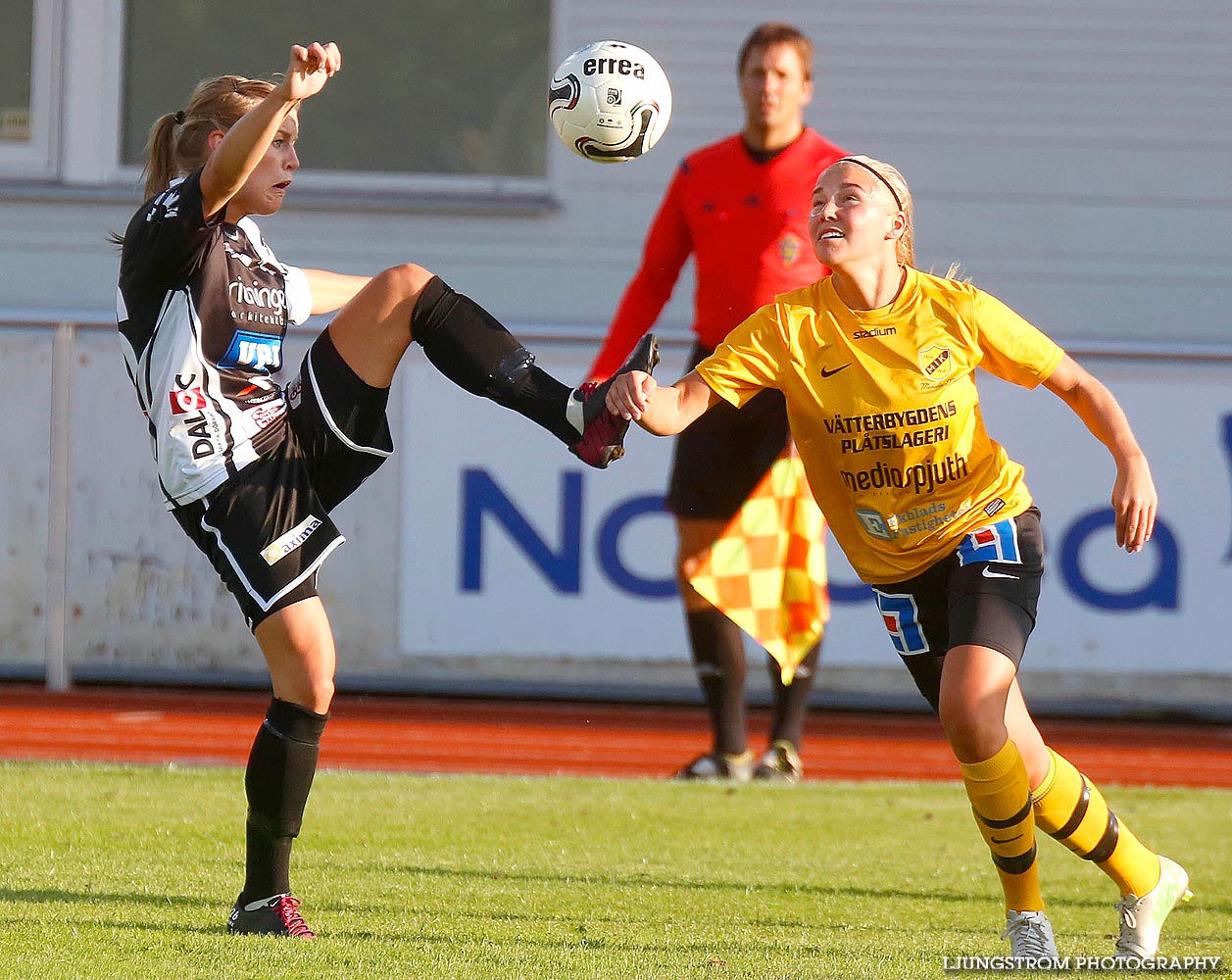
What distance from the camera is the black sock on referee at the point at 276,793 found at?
4012mm

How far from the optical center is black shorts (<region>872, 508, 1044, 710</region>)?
3.86 m

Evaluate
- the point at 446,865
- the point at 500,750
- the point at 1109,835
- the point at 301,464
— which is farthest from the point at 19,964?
the point at 500,750

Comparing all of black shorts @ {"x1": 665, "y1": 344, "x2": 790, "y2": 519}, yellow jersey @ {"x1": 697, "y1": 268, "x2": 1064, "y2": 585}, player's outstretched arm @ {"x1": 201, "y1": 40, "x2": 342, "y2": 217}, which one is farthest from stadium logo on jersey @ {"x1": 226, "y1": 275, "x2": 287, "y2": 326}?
black shorts @ {"x1": 665, "y1": 344, "x2": 790, "y2": 519}

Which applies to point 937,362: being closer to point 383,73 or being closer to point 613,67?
point 613,67

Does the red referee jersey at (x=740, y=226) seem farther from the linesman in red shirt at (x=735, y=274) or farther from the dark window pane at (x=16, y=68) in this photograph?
the dark window pane at (x=16, y=68)

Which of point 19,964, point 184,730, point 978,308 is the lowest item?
point 184,730

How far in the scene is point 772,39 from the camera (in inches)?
256

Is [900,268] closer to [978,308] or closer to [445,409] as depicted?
[978,308]

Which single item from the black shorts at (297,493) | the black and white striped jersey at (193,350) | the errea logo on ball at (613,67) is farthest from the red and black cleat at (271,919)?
the errea logo on ball at (613,67)

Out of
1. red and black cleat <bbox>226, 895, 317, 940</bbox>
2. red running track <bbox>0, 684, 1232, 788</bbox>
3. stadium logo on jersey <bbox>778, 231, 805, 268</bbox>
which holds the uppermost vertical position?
stadium logo on jersey <bbox>778, 231, 805, 268</bbox>

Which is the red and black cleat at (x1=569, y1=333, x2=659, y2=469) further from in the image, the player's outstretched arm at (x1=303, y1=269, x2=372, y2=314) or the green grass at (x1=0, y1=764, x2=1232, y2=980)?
the green grass at (x1=0, y1=764, x2=1232, y2=980)

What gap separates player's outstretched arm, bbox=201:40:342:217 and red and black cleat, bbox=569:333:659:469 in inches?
35.5

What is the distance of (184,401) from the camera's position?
3945 millimetres

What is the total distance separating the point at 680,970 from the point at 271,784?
1000 millimetres
